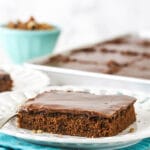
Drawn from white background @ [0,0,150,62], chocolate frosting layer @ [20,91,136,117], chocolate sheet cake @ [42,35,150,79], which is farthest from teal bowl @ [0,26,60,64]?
white background @ [0,0,150,62]

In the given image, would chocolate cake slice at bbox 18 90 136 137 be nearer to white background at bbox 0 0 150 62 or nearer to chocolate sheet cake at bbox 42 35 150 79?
chocolate sheet cake at bbox 42 35 150 79

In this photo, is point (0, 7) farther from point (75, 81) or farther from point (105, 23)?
point (75, 81)

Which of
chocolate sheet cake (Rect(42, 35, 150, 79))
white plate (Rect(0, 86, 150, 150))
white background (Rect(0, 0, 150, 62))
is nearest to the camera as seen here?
white plate (Rect(0, 86, 150, 150))

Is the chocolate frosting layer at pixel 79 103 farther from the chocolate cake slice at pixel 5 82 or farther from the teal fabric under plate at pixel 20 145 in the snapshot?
the chocolate cake slice at pixel 5 82

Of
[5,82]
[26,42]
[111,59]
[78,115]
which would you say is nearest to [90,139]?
[78,115]

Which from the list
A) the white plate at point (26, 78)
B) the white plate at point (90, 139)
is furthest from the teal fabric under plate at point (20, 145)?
the white plate at point (26, 78)

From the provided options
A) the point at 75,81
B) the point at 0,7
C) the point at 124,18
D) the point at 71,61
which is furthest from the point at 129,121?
the point at 0,7

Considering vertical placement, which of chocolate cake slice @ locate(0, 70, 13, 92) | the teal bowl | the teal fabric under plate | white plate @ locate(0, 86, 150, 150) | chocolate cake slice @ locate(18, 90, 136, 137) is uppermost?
the teal bowl
